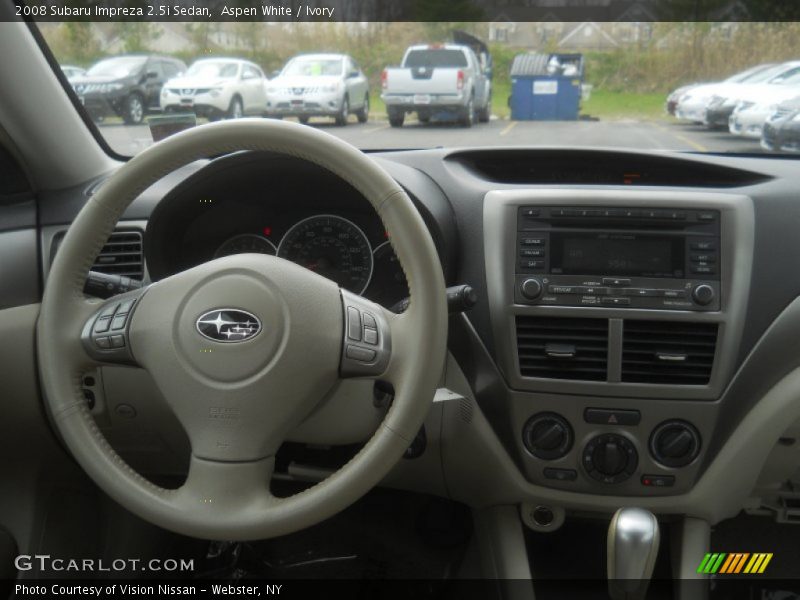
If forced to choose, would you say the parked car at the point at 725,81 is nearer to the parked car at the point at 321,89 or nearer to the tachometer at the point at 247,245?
the parked car at the point at 321,89

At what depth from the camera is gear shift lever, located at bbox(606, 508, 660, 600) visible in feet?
6.12

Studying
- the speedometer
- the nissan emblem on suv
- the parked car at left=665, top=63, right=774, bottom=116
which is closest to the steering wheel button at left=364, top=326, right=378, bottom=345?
the nissan emblem on suv

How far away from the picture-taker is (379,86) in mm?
2160

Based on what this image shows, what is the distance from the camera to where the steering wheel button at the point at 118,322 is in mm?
1516

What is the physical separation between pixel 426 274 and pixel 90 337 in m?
0.62

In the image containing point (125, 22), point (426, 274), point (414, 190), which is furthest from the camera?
point (125, 22)

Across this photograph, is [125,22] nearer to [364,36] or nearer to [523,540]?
[364,36]

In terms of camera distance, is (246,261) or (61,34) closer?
(246,261)

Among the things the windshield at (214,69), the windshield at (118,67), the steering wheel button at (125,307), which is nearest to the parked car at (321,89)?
the windshield at (214,69)

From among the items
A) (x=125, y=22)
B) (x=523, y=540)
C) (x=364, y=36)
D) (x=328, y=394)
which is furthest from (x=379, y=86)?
(x=523, y=540)

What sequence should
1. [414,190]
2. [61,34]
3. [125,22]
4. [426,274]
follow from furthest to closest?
[61,34] < [125,22] < [414,190] < [426,274]

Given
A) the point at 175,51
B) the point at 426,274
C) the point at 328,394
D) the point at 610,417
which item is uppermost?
the point at 175,51
